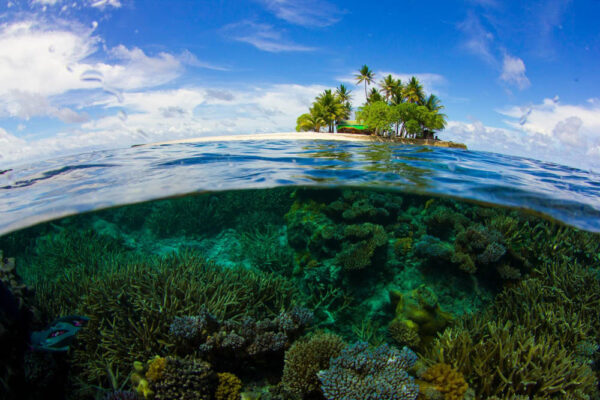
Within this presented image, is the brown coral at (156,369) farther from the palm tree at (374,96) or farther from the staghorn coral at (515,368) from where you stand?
the palm tree at (374,96)

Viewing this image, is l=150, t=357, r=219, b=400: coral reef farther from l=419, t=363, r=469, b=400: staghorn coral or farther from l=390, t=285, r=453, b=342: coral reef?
l=390, t=285, r=453, b=342: coral reef

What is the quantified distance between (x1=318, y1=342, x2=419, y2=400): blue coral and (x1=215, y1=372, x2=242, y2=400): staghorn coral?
116 centimetres

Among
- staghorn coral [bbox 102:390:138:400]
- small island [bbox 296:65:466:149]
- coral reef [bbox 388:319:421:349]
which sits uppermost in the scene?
small island [bbox 296:65:466:149]

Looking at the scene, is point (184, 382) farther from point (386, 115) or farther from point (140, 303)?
point (386, 115)

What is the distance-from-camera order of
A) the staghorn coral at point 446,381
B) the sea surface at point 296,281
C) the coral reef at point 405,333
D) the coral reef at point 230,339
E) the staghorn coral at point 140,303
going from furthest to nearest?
the coral reef at point 405,333 → the staghorn coral at point 140,303 → the coral reef at point 230,339 → the sea surface at point 296,281 → the staghorn coral at point 446,381

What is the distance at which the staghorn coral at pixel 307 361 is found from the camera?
3322mm

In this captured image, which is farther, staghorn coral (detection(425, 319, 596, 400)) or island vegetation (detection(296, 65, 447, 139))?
island vegetation (detection(296, 65, 447, 139))

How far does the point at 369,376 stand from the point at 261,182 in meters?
6.73

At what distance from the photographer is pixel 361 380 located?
10.3ft

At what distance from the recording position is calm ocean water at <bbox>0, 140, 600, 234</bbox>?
7.15 m

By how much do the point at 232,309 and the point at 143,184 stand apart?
5723mm

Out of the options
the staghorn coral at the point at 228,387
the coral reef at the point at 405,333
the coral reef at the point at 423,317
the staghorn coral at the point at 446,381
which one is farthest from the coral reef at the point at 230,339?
the coral reef at the point at 423,317

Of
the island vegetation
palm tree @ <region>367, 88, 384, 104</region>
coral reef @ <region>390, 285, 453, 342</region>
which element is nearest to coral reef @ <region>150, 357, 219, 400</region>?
coral reef @ <region>390, 285, 453, 342</region>

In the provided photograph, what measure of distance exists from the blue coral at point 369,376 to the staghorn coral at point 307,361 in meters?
0.24
